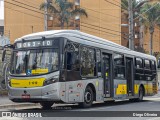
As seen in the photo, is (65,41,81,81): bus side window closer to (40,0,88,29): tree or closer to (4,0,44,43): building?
(40,0,88,29): tree

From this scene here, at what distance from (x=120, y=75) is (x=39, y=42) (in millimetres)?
6822

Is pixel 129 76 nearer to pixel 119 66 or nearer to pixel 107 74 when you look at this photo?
pixel 119 66

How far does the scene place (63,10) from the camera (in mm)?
55312

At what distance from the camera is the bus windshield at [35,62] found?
15.7m

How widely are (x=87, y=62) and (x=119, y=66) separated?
4.21 m

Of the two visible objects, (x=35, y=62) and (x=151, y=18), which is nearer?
(x=35, y=62)

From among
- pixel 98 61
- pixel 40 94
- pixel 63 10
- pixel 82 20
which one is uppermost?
pixel 63 10

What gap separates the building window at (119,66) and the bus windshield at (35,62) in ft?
19.7

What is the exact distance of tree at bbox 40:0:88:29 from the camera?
5447 centimetres

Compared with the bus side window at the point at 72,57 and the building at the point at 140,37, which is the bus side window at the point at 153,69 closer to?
the bus side window at the point at 72,57

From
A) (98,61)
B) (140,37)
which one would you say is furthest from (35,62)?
(140,37)

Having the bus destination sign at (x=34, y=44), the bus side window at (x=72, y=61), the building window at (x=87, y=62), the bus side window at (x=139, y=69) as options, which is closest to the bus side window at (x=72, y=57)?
the bus side window at (x=72, y=61)

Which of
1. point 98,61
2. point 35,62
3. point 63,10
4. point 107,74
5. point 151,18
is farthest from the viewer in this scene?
point 151,18

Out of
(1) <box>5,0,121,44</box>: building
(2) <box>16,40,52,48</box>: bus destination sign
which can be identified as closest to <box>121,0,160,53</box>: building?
(1) <box>5,0,121,44</box>: building
